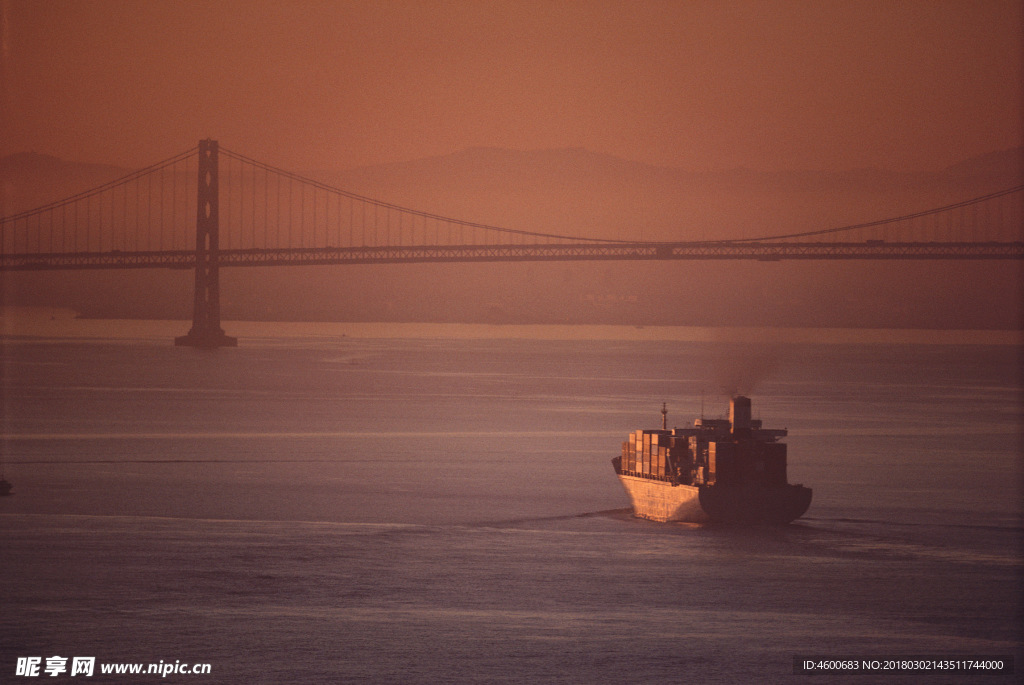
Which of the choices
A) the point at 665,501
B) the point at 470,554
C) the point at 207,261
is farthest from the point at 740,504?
the point at 207,261

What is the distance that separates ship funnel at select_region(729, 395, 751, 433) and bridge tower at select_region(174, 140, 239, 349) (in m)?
83.2

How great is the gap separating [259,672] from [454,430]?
39.5m

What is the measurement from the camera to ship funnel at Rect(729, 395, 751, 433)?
3519cm

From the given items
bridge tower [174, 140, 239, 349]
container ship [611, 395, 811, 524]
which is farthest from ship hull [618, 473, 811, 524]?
bridge tower [174, 140, 239, 349]

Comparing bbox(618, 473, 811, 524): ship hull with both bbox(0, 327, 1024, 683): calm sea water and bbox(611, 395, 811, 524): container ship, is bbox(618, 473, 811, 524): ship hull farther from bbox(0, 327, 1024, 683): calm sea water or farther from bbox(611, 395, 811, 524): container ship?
bbox(0, 327, 1024, 683): calm sea water

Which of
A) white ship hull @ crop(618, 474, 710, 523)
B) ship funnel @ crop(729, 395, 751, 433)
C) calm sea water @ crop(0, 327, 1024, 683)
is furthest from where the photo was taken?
ship funnel @ crop(729, 395, 751, 433)

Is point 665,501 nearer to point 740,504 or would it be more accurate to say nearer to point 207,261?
point 740,504

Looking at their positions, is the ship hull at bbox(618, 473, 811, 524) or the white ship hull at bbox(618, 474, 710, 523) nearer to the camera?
the ship hull at bbox(618, 473, 811, 524)

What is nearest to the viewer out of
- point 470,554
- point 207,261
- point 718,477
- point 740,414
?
point 470,554

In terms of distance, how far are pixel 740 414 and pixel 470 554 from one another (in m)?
10.3

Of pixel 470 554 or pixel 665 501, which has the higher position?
pixel 665 501

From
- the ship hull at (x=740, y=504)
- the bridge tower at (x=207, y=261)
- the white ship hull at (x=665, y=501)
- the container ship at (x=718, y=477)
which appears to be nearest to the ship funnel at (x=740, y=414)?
the container ship at (x=718, y=477)

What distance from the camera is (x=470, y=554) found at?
28.4m

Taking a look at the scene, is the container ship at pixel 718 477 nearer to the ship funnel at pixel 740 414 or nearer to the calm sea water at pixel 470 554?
the ship funnel at pixel 740 414
